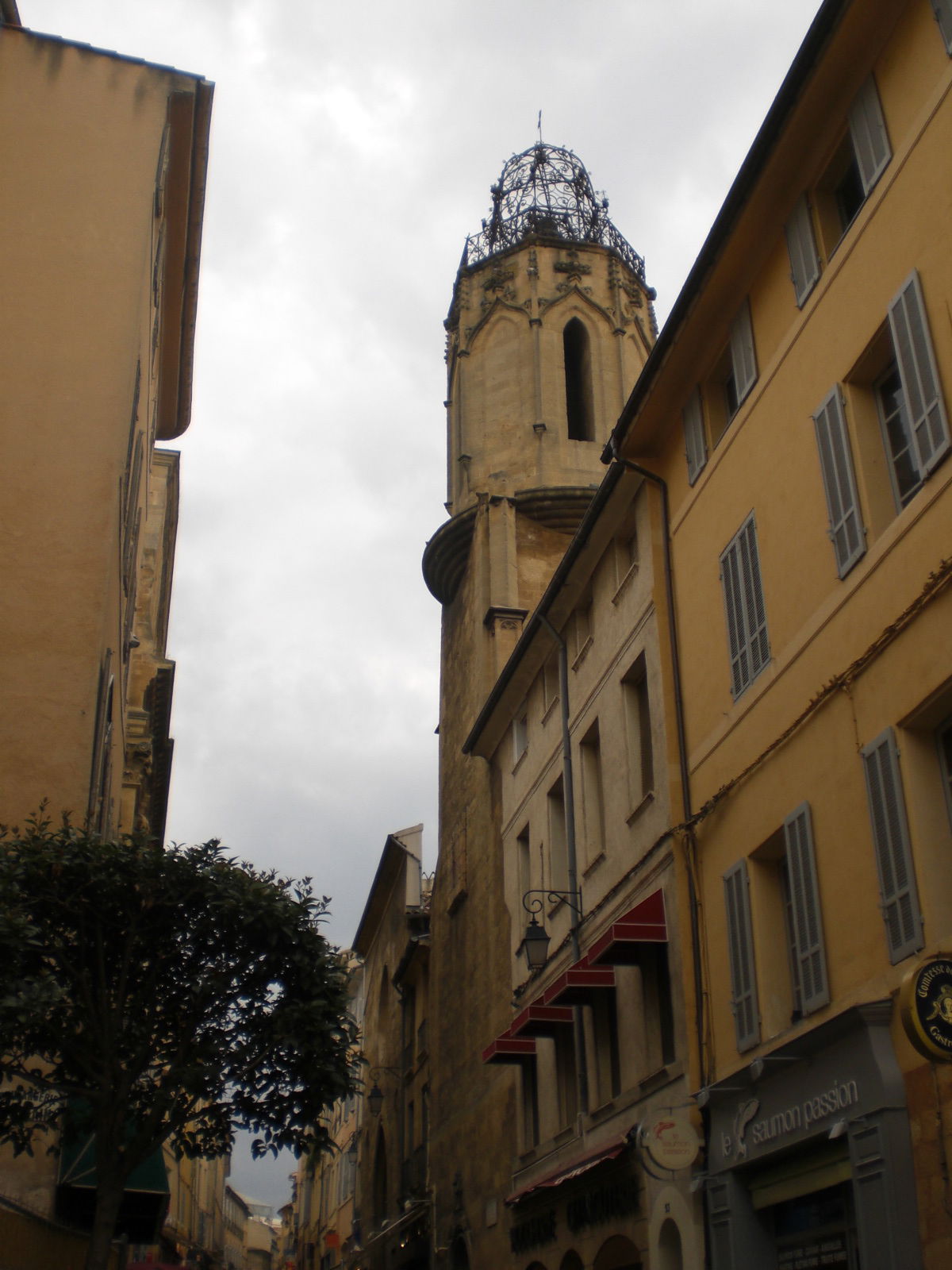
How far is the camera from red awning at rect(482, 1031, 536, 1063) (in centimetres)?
1958

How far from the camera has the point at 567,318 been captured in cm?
3406

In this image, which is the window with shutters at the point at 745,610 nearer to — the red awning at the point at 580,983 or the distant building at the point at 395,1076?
the red awning at the point at 580,983

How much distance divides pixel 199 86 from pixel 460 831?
15451 mm

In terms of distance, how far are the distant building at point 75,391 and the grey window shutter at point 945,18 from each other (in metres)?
10.6

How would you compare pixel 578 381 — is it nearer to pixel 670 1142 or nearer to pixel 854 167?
pixel 854 167

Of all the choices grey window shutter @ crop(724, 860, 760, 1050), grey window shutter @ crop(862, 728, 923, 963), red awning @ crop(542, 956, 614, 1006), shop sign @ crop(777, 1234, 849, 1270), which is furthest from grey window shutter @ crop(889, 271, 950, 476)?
red awning @ crop(542, 956, 614, 1006)

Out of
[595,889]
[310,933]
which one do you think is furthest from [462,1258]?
[310,933]

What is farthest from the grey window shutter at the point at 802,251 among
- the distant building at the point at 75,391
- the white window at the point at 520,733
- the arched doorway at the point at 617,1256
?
the white window at the point at 520,733

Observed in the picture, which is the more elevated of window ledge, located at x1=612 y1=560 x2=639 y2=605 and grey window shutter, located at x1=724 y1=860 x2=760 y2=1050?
window ledge, located at x1=612 y1=560 x2=639 y2=605

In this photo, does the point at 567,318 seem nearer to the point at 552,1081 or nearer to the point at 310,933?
the point at 552,1081

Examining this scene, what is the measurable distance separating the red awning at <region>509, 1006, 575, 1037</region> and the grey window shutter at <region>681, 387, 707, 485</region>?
24.4 ft

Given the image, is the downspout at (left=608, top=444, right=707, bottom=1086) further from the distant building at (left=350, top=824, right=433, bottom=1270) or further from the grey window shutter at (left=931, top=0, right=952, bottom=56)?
the distant building at (left=350, top=824, right=433, bottom=1270)

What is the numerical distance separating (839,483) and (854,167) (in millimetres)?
3136

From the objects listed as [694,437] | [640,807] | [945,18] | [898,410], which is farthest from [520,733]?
[945,18]
